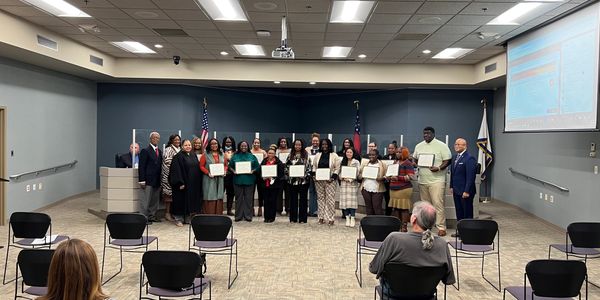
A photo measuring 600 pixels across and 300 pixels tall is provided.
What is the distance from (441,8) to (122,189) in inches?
255

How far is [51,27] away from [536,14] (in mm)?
8320

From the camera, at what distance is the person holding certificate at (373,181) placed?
808 cm

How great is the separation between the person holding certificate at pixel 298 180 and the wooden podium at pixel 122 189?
9.51 ft

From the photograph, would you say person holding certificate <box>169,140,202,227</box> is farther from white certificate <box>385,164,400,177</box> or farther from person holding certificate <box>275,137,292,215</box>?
white certificate <box>385,164,400,177</box>

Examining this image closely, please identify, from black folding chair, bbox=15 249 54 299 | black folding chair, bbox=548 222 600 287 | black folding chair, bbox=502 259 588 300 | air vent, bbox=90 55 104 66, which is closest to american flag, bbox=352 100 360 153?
air vent, bbox=90 55 104 66

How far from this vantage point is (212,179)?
8.46 meters

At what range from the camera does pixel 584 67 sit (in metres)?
6.28

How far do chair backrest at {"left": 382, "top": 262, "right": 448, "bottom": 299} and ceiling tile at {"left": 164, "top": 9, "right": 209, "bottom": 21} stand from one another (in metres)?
5.43

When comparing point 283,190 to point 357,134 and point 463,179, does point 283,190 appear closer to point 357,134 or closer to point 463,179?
point 463,179

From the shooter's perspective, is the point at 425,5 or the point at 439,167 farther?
the point at 439,167

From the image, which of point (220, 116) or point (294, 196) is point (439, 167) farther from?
point (220, 116)

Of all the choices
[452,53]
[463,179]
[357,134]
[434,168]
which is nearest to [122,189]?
[434,168]

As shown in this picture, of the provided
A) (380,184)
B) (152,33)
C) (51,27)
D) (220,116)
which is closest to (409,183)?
(380,184)

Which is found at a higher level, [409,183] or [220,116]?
[220,116]
